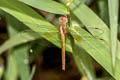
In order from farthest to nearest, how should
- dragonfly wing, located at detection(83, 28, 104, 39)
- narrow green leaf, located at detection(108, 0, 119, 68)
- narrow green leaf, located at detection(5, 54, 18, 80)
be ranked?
1. narrow green leaf, located at detection(5, 54, 18, 80)
2. dragonfly wing, located at detection(83, 28, 104, 39)
3. narrow green leaf, located at detection(108, 0, 119, 68)

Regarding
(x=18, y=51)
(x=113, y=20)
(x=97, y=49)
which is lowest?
(x=18, y=51)

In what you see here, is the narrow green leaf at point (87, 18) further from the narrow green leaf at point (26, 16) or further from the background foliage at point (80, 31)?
the narrow green leaf at point (26, 16)

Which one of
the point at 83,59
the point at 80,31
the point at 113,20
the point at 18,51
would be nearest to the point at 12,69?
the point at 18,51

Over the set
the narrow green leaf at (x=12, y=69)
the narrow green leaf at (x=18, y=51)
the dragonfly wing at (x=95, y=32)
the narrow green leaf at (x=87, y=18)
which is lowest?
the narrow green leaf at (x=12, y=69)

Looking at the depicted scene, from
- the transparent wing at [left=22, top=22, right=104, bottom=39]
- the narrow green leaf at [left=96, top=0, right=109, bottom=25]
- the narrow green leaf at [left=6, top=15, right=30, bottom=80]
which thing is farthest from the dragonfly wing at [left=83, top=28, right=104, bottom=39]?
the narrow green leaf at [left=6, top=15, right=30, bottom=80]

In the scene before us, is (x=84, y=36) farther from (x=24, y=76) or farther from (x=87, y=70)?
(x=24, y=76)

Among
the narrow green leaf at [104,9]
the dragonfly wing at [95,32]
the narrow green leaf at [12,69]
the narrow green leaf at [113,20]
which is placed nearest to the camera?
the narrow green leaf at [113,20]

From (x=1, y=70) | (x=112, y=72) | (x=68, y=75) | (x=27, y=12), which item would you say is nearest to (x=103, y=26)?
(x=112, y=72)

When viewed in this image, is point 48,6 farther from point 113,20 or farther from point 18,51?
point 18,51

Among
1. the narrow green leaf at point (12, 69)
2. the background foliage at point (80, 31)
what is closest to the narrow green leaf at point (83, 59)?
the background foliage at point (80, 31)

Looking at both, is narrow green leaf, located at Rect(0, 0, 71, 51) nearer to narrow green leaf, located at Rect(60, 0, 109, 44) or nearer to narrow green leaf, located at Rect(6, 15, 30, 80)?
narrow green leaf, located at Rect(60, 0, 109, 44)

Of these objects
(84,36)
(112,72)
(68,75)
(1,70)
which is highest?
(84,36)
